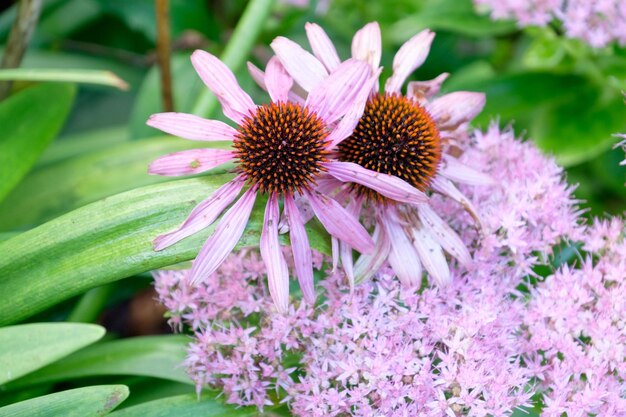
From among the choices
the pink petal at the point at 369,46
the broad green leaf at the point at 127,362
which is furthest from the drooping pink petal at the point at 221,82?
the broad green leaf at the point at 127,362

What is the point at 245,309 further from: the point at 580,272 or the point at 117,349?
the point at 580,272

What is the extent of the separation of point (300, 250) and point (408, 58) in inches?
8.5

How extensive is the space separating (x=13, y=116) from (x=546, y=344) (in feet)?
1.91

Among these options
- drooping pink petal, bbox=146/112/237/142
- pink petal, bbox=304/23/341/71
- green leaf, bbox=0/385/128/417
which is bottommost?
green leaf, bbox=0/385/128/417

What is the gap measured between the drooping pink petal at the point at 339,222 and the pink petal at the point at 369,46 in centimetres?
14

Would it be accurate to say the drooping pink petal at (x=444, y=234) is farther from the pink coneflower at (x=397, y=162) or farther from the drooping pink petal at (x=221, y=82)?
the drooping pink petal at (x=221, y=82)

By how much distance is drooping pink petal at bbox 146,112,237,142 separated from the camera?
1.87 feet

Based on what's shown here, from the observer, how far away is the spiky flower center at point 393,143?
23.1 inches

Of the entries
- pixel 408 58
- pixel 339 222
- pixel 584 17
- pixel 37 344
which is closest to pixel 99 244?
pixel 37 344

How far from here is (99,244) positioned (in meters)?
0.56

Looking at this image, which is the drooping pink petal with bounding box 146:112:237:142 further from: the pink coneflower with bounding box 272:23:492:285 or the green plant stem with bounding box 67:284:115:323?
the green plant stem with bounding box 67:284:115:323

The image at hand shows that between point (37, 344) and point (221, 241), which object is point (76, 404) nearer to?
point (37, 344)

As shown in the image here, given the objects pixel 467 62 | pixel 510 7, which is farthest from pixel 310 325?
pixel 467 62

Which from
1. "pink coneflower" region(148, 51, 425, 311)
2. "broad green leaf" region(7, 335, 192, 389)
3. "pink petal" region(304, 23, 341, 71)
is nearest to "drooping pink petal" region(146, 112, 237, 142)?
"pink coneflower" region(148, 51, 425, 311)
